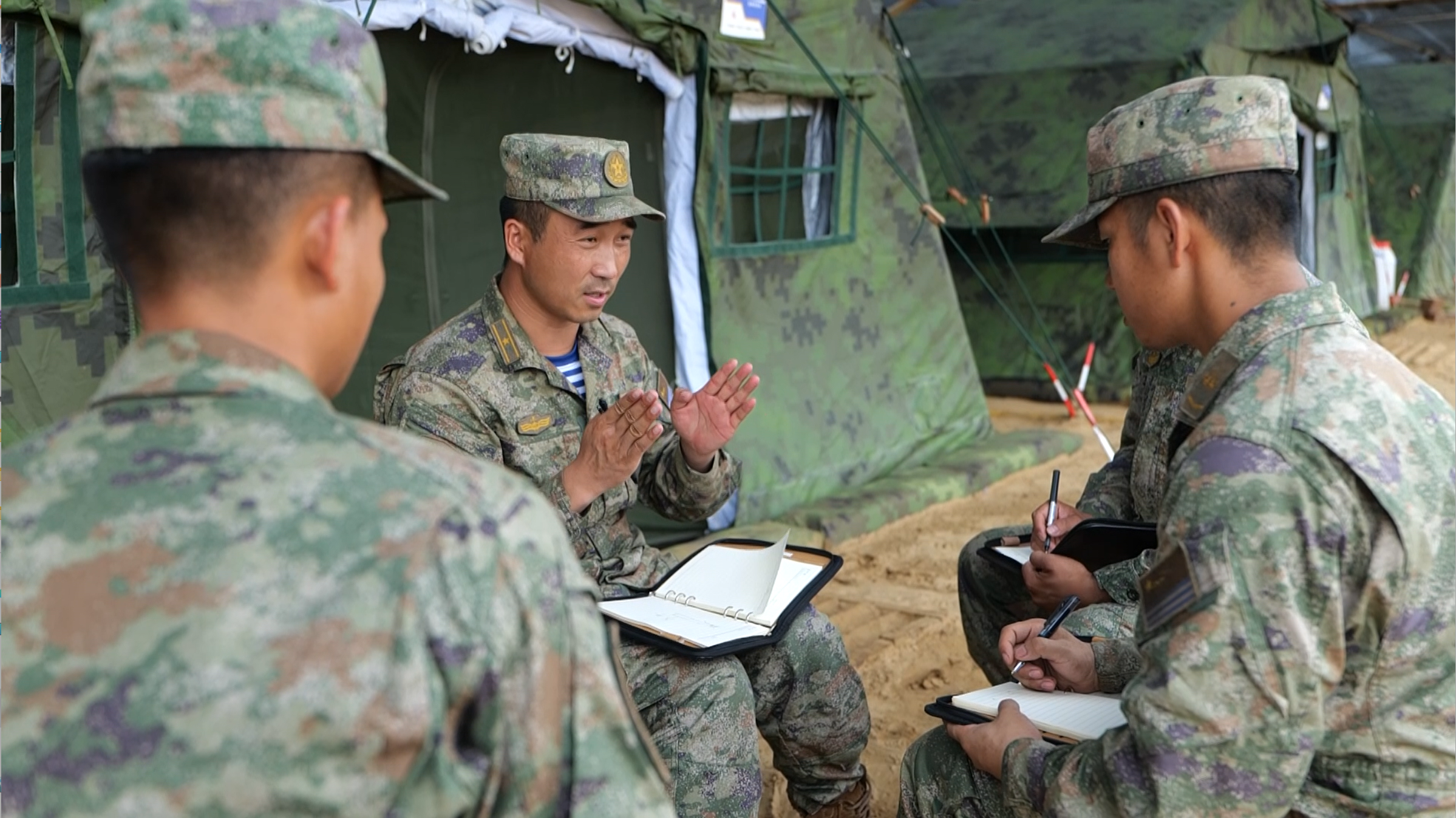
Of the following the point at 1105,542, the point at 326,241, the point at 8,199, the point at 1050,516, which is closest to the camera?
the point at 326,241

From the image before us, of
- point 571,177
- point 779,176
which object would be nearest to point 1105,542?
point 571,177

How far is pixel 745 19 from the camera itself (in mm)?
4633

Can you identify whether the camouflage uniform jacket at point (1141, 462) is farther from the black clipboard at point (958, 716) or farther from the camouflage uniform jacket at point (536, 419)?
the camouflage uniform jacket at point (536, 419)

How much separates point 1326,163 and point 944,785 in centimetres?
942

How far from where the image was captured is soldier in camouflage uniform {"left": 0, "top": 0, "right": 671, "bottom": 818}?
3.04 feet

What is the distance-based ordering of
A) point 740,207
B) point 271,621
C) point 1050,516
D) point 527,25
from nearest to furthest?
point 271,621, point 1050,516, point 527,25, point 740,207

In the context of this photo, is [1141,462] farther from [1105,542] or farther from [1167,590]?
[1167,590]

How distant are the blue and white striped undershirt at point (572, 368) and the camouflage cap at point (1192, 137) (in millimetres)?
1249

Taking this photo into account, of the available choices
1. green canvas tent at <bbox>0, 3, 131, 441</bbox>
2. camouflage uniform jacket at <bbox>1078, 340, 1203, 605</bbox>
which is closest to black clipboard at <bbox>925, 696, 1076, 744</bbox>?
camouflage uniform jacket at <bbox>1078, 340, 1203, 605</bbox>

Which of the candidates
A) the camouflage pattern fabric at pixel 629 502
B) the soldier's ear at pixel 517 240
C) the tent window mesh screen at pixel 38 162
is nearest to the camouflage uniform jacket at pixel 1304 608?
the camouflage pattern fabric at pixel 629 502

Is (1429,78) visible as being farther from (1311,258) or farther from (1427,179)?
(1311,258)

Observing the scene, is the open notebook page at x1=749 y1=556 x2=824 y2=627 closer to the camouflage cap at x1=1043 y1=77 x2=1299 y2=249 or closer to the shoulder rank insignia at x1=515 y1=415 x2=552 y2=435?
the shoulder rank insignia at x1=515 y1=415 x2=552 y2=435

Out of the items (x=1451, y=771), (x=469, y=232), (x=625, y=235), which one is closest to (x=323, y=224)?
(x=1451, y=771)

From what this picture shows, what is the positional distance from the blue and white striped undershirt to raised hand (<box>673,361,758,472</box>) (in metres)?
0.22
